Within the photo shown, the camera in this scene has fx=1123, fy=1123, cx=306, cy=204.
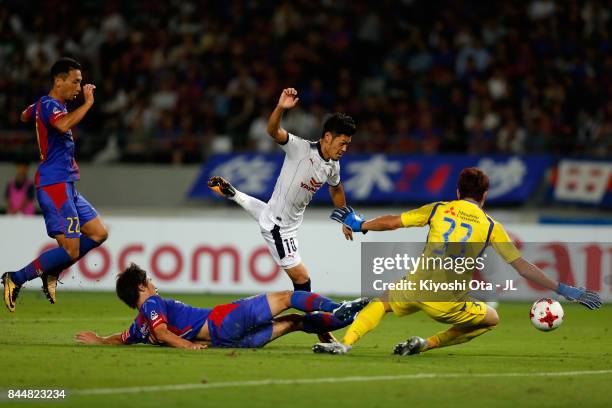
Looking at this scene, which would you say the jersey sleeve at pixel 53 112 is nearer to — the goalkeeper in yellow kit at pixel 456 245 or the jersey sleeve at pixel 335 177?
the jersey sleeve at pixel 335 177

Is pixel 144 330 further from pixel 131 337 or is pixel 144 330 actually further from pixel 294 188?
pixel 294 188

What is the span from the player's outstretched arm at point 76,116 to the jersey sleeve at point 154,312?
1827 mm

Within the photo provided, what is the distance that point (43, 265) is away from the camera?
10.6 meters

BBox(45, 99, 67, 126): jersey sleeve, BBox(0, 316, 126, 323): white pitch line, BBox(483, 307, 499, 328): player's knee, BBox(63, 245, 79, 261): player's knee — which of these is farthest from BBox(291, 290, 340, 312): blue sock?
BBox(0, 316, 126, 323): white pitch line

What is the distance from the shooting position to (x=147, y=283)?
376 inches

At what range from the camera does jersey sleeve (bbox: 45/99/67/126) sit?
10227 mm

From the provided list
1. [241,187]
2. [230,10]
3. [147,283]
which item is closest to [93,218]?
[147,283]

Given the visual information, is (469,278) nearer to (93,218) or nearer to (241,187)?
(93,218)

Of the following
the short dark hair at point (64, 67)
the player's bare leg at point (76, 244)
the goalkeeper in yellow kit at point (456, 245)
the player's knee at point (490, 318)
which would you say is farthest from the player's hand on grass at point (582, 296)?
the short dark hair at point (64, 67)

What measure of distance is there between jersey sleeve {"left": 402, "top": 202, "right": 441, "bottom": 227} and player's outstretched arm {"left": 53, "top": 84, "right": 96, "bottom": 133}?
119 inches

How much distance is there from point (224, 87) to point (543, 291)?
26.0 feet

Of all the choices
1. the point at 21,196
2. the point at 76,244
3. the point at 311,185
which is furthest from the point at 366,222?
the point at 21,196

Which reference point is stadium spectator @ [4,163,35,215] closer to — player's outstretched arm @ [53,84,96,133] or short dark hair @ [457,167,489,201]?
player's outstretched arm @ [53,84,96,133]

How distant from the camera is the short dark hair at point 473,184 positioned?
9078 mm
